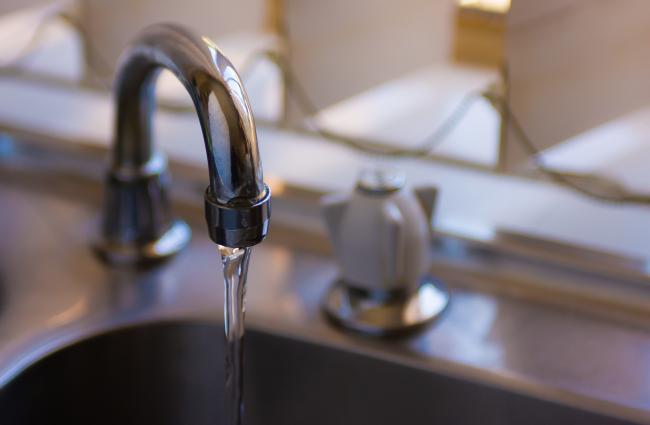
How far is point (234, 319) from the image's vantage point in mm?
645

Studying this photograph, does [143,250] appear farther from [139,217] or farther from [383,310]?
[383,310]

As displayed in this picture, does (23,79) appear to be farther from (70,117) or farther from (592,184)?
(592,184)

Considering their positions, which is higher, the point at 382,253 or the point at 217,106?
the point at 217,106

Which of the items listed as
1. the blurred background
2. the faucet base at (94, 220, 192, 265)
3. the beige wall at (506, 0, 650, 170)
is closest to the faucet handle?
the faucet base at (94, 220, 192, 265)

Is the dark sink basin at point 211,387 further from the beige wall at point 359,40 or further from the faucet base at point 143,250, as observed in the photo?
the beige wall at point 359,40

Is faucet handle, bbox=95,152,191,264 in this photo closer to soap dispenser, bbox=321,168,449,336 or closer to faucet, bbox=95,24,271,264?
faucet, bbox=95,24,271,264

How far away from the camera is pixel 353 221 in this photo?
728mm

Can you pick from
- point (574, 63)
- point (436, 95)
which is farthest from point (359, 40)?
point (574, 63)

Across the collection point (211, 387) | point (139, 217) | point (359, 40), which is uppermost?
point (359, 40)

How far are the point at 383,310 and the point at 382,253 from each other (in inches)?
2.1

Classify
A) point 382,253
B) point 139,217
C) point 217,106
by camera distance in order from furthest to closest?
point 139,217, point 382,253, point 217,106

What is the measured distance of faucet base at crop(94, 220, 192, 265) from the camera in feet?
2.77

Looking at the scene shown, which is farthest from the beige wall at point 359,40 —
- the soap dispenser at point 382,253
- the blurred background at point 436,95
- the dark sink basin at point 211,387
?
the dark sink basin at point 211,387

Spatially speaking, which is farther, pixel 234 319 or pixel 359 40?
pixel 359 40
